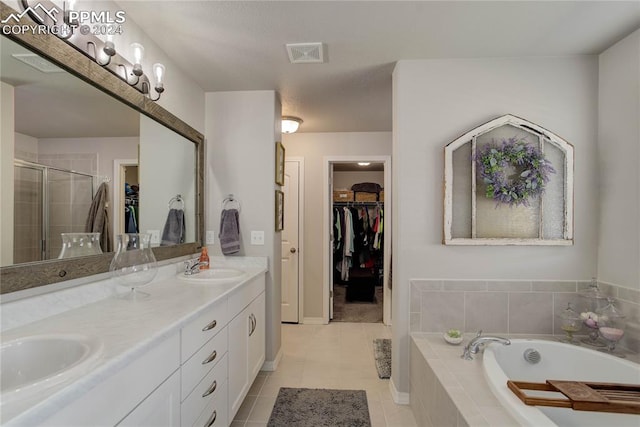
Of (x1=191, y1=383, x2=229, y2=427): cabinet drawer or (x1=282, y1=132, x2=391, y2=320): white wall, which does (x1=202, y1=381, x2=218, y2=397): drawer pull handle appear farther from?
(x1=282, y1=132, x2=391, y2=320): white wall

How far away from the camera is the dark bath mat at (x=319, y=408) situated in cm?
194

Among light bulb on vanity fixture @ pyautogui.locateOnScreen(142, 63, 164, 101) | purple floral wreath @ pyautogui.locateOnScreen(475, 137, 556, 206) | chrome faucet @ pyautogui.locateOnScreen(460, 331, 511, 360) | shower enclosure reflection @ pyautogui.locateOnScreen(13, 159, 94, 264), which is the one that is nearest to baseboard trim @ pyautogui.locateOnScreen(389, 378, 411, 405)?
chrome faucet @ pyautogui.locateOnScreen(460, 331, 511, 360)

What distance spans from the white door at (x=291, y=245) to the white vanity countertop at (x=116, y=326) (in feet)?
6.57

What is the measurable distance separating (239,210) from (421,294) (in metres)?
1.57

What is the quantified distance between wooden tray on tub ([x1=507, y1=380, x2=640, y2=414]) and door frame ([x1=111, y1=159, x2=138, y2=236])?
2052 millimetres

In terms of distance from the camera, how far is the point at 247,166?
8.49ft

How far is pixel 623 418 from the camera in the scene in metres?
1.44

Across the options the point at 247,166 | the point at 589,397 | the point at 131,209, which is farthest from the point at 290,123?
the point at 589,397

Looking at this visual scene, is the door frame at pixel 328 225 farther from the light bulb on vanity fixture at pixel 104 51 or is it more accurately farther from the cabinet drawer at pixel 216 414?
the light bulb on vanity fixture at pixel 104 51

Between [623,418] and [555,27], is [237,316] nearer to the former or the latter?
[623,418]

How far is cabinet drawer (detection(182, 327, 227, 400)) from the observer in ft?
4.12

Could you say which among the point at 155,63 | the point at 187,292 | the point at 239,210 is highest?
the point at 155,63

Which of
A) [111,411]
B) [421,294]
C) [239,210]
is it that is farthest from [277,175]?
[111,411]

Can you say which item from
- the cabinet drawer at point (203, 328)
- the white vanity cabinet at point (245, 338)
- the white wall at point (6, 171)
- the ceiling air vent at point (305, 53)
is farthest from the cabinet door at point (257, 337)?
the ceiling air vent at point (305, 53)
